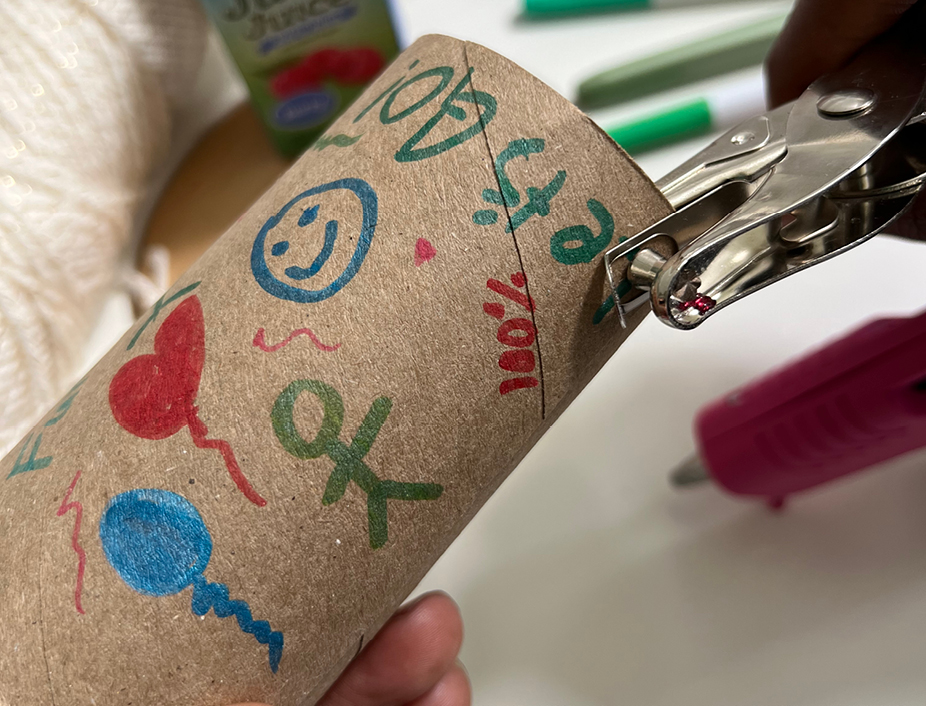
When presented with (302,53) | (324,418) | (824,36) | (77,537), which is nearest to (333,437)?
(324,418)

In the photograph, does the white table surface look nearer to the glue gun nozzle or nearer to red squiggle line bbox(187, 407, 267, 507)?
the glue gun nozzle

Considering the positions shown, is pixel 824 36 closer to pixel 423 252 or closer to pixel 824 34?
pixel 824 34

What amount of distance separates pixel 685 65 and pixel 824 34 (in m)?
0.29

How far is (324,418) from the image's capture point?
0.88ft

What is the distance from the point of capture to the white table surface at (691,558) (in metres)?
0.42

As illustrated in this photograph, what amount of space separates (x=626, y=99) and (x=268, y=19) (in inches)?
12.8

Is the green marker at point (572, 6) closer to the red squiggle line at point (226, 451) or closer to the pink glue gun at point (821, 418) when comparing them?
the pink glue gun at point (821, 418)

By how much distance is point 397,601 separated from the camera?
31cm

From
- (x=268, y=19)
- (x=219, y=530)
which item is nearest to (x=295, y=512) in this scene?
(x=219, y=530)

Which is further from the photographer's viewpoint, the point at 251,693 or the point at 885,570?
the point at 885,570

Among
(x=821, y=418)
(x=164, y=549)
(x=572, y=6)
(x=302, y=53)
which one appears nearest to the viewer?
(x=164, y=549)

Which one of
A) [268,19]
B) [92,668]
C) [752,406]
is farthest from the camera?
[268,19]

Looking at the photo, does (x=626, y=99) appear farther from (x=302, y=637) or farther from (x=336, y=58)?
(x=302, y=637)

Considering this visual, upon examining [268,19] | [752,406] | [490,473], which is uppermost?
[268,19]
